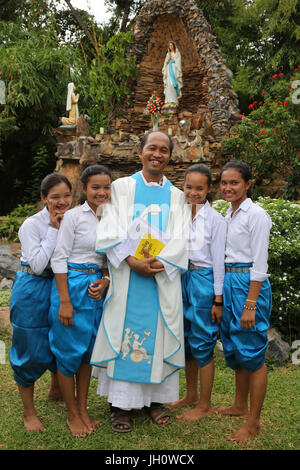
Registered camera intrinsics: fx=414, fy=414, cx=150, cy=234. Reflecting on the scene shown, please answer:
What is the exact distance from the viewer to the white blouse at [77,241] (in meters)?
2.62

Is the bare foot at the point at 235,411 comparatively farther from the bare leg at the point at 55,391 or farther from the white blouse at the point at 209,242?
the bare leg at the point at 55,391

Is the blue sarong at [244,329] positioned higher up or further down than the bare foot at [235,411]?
higher up

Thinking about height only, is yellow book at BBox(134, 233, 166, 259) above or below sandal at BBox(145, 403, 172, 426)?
above

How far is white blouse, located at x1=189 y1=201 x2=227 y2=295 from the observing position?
9.02ft

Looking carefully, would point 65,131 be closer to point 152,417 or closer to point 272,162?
point 272,162

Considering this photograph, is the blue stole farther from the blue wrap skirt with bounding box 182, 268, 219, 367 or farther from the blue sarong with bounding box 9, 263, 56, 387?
the blue sarong with bounding box 9, 263, 56, 387

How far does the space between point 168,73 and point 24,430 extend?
33.8 ft

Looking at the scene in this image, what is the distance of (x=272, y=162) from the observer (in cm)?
832

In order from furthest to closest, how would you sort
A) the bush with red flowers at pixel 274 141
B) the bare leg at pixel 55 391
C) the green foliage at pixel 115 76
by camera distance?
the green foliage at pixel 115 76
the bush with red flowers at pixel 274 141
the bare leg at pixel 55 391

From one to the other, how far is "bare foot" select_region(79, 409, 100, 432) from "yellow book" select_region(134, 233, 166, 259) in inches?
45.1

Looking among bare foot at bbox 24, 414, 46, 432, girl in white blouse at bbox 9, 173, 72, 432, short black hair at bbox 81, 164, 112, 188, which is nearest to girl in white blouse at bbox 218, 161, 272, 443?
short black hair at bbox 81, 164, 112, 188

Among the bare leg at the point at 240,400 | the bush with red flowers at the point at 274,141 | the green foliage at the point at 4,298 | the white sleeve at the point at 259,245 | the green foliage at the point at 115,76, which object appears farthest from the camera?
the green foliage at the point at 115,76

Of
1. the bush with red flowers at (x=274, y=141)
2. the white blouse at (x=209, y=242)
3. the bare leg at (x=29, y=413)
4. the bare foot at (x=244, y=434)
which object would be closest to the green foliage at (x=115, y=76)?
the bush with red flowers at (x=274, y=141)

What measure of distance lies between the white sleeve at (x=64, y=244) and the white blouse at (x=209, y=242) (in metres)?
0.81
